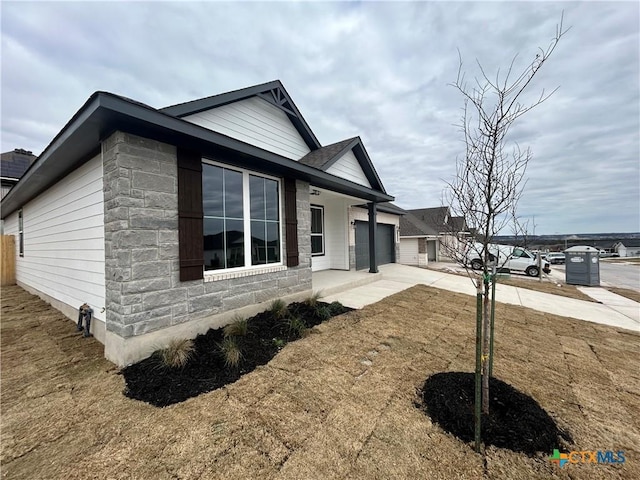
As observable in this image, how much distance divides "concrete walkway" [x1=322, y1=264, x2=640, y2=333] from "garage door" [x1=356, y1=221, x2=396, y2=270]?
151cm

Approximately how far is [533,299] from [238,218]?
30.7ft

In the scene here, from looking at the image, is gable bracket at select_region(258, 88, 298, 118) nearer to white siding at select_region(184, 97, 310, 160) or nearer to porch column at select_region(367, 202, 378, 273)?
white siding at select_region(184, 97, 310, 160)

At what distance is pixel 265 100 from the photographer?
5828 mm

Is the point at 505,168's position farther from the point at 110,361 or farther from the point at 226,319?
the point at 110,361

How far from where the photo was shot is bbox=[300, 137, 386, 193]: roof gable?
6836 millimetres

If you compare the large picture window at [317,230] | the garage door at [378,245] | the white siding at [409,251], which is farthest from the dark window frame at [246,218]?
the white siding at [409,251]

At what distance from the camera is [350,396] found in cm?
278

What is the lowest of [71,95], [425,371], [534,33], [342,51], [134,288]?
[425,371]

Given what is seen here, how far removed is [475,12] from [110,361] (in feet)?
28.1

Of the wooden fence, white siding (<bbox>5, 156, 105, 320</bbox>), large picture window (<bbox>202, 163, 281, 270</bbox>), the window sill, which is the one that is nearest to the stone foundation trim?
the window sill

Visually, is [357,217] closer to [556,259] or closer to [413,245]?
[413,245]

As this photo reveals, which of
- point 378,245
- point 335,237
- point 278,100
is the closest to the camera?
point 278,100

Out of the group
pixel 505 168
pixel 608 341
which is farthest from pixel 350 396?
pixel 608 341

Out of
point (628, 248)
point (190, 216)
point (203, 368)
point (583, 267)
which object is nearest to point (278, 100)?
point (190, 216)
